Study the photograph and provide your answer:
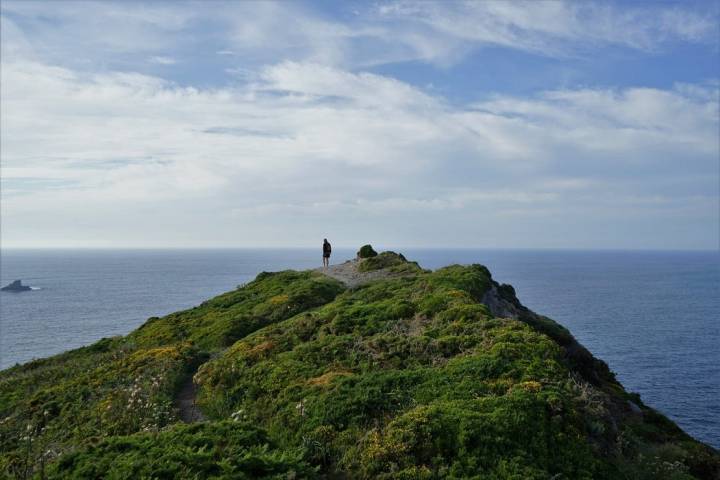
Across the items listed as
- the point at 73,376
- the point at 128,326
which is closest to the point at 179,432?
the point at 73,376

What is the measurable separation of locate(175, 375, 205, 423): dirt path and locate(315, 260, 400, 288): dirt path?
20320mm

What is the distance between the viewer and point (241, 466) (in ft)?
41.5

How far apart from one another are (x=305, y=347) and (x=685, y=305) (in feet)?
437

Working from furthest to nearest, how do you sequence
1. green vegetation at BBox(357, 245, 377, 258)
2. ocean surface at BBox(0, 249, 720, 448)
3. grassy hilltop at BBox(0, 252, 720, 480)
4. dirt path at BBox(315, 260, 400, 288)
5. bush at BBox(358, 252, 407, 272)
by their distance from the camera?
ocean surface at BBox(0, 249, 720, 448), green vegetation at BBox(357, 245, 377, 258), bush at BBox(358, 252, 407, 272), dirt path at BBox(315, 260, 400, 288), grassy hilltop at BBox(0, 252, 720, 480)

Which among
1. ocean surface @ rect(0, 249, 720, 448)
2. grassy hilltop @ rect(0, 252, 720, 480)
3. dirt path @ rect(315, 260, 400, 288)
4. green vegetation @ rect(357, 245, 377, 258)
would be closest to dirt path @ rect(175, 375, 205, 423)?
grassy hilltop @ rect(0, 252, 720, 480)

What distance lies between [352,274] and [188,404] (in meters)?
28.5

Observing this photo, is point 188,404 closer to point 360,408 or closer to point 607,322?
point 360,408

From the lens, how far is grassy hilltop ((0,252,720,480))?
13297mm

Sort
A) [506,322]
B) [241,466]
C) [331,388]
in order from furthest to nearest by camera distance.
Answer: [506,322], [331,388], [241,466]

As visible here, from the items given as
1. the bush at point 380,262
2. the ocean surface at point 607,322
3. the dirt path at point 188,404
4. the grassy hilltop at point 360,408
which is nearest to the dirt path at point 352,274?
the bush at point 380,262

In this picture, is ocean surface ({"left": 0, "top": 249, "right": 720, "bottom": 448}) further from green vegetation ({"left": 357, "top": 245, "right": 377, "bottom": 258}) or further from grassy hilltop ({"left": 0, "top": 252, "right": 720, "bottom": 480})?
green vegetation ({"left": 357, "top": 245, "right": 377, "bottom": 258})

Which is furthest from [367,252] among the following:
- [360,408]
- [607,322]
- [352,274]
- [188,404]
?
[607,322]

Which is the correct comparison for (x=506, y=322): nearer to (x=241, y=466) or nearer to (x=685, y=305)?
(x=241, y=466)

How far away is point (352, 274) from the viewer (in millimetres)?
49719
